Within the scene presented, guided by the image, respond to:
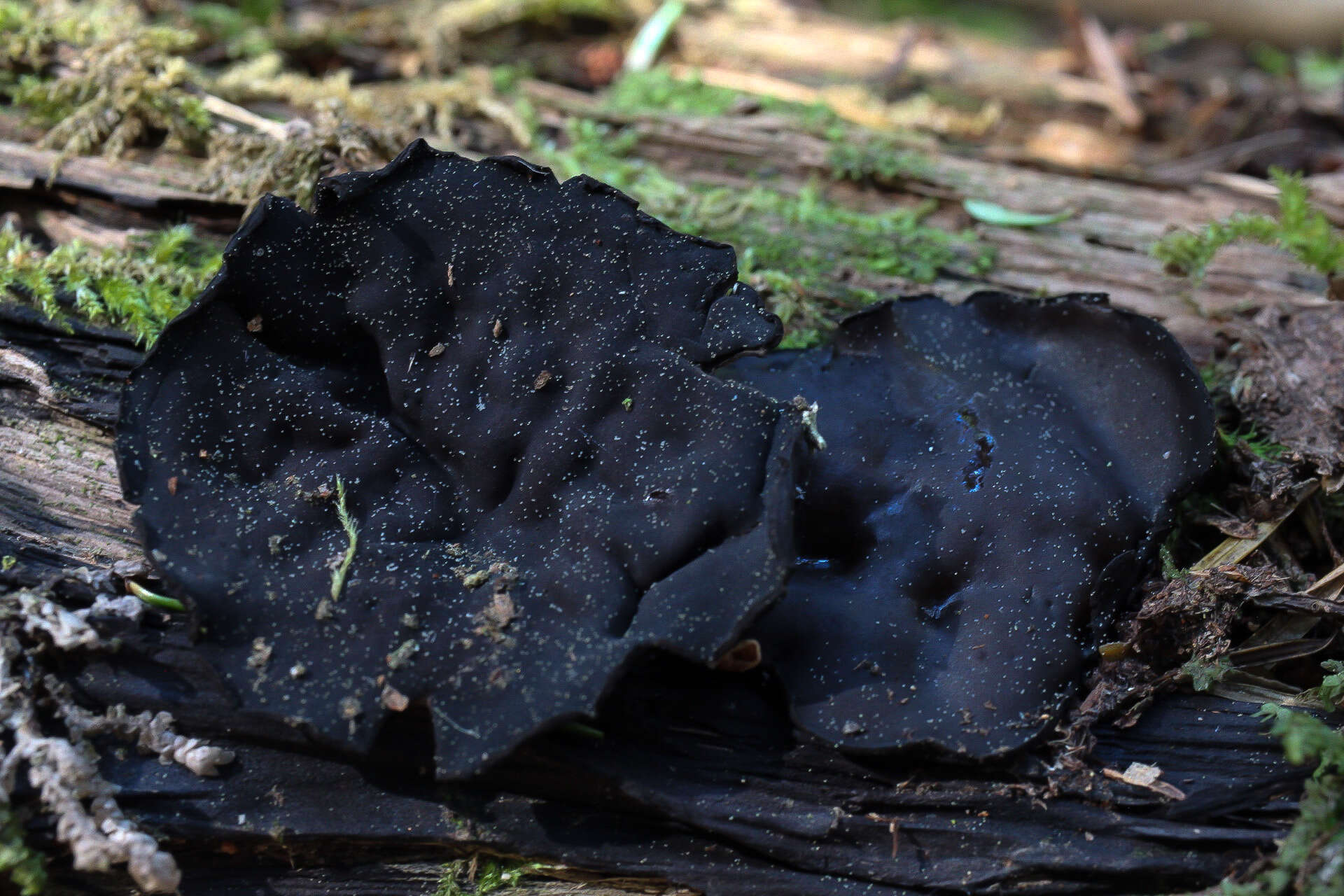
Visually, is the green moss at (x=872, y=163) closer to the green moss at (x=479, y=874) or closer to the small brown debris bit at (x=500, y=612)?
the small brown debris bit at (x=500, y=612)

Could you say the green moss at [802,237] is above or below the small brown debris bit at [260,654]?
above

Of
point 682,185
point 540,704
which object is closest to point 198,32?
point 682,185

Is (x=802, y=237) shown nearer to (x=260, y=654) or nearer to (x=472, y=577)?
(x=472, y=577)

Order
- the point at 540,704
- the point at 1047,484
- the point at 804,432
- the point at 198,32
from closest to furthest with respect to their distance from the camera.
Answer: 1. the point at 540,704
2. the point at 804,432
3. the point at 1047,484
4. the point at 198,32

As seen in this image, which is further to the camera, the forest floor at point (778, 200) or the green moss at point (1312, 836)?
the forest floor at point (778, 200)

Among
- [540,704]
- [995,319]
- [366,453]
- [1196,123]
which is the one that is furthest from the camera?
[1196,123]

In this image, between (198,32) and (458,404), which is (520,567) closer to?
(458,404)

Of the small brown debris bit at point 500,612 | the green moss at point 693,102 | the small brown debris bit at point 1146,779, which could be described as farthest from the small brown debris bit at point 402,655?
the green moss at point 693,102

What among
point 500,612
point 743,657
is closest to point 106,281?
point 500,612
